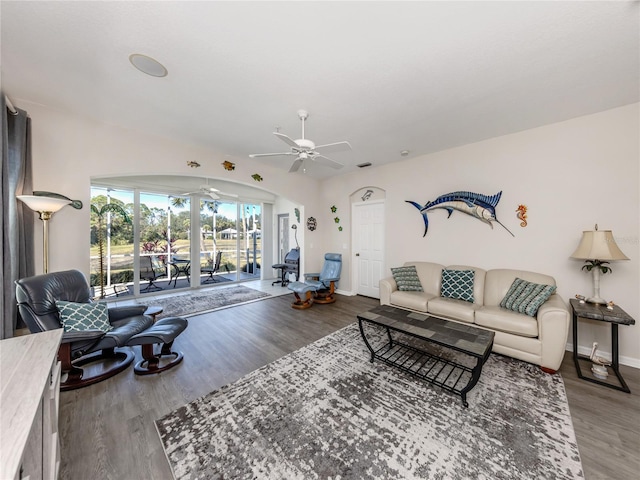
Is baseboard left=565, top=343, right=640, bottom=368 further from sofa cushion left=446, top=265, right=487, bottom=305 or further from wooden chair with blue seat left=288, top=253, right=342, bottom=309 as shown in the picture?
wooden chair with blue seat left=288, top=253, right=342, bottom=309

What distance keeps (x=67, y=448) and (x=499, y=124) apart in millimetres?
5459

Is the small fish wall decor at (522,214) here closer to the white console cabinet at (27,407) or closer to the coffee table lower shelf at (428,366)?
the coffee table lower shelf at (428,366)

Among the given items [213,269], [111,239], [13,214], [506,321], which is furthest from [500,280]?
[111,239]

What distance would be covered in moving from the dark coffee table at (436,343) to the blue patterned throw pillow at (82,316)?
112 inches

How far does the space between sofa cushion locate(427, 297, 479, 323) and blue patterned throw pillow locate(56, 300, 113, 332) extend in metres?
4.09

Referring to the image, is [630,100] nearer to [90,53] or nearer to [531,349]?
[531,349]

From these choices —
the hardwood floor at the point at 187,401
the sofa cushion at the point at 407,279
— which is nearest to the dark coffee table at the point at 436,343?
the hardwood floor at the point at 187,401

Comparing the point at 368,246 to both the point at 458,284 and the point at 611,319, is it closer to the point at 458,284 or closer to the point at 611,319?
the point at 458,284

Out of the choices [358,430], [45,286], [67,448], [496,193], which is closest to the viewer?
[67,448]

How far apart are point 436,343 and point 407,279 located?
195 centimetres

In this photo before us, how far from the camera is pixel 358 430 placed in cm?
178

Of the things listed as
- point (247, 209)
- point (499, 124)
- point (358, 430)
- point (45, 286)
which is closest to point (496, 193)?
point (499, 124)

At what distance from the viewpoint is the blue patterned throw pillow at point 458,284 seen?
352 centimetres

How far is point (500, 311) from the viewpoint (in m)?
2.94
